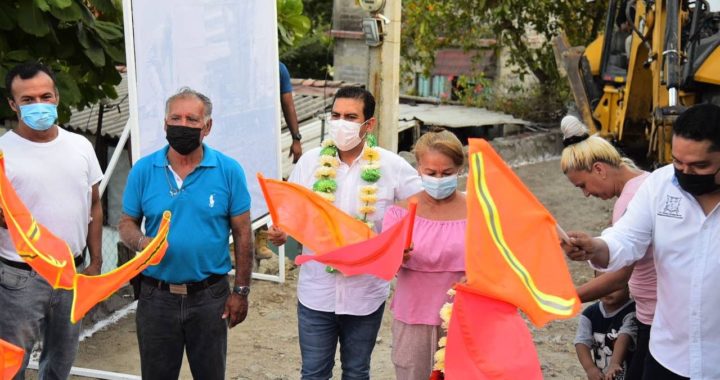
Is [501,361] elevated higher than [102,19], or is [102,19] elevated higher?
[102,19]

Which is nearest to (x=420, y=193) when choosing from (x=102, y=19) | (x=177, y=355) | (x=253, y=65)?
(x=177, y=355)

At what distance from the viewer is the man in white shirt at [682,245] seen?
363cm

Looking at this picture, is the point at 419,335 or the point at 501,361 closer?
the point at 501,361

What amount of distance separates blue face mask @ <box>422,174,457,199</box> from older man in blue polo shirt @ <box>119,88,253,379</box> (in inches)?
35.9

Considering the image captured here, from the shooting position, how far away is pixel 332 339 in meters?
4.94

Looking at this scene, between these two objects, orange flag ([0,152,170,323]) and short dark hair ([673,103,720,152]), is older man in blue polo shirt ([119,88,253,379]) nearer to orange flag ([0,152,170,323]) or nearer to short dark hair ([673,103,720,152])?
orange flag ([0,152,170,323])

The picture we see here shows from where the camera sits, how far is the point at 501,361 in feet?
13.1

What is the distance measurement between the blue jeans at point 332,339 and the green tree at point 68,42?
2.67 meters

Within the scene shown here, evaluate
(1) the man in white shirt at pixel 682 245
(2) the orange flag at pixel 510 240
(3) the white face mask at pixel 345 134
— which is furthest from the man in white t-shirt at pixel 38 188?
(1) the man in white shirt at pixel 682 245

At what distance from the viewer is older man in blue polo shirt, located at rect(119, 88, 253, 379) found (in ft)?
15.2

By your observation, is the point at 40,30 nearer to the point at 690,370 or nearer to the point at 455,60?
the point at 690,370

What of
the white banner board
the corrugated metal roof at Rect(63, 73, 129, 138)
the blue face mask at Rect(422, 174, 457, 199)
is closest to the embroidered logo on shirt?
A: the blue face mask at Rect(422, 174, 457, 199)

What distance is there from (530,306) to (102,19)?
469cm

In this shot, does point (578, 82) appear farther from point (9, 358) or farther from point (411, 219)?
point (9, 358)
